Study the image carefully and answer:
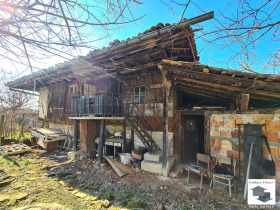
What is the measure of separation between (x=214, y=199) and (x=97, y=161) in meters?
5.23

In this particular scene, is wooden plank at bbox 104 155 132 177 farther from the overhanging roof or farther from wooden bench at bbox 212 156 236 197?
the overhanging roof

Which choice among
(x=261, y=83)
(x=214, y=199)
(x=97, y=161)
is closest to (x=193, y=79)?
(x=261, y=83)

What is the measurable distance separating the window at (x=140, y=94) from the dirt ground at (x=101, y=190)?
356cm

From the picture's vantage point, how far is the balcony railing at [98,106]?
255 inches

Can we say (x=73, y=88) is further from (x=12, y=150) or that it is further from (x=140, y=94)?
(x=140, y=94)

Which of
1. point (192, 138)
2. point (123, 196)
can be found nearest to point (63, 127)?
point (123, 196)

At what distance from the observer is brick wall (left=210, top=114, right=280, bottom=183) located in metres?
3.75

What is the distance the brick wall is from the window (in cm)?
352

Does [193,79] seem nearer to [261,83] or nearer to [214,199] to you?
[261,83]

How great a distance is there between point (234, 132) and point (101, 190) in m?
5.14

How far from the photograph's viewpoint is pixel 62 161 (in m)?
6.82

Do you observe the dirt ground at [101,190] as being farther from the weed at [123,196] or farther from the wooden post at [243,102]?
the wooden post at [243,102]

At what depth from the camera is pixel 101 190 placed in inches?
164

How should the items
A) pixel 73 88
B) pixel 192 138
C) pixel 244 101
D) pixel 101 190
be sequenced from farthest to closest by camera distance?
1. pixel 73 88
2. pixel 192 138
3. pixel 101 190
4. pixel 244 101
